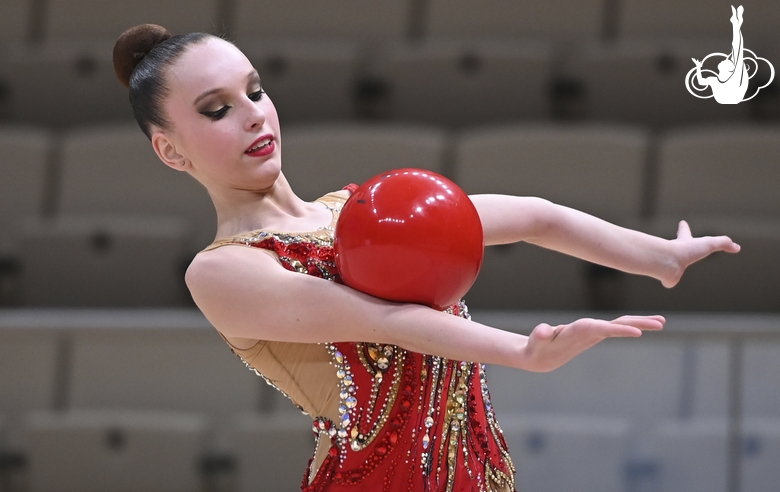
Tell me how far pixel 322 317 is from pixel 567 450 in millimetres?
1404

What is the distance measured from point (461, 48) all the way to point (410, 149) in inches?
22.6

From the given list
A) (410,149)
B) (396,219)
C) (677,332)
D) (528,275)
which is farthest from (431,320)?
(410,149)

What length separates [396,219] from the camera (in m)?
1.22

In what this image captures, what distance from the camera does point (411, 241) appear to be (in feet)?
3.96

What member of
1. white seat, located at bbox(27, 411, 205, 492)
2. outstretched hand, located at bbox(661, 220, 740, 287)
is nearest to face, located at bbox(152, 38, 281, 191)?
outstretched hand, located at bbox(661, 220, 740, 287)

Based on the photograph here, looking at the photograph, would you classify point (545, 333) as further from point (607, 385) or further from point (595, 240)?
point (607, 385)

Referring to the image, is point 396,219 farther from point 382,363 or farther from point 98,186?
point 98,186

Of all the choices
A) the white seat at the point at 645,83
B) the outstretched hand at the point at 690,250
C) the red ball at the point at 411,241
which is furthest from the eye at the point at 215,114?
the white seat at the point at 645,83

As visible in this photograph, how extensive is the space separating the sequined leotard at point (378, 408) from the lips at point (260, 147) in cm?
12

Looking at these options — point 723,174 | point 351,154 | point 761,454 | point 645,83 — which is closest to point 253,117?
point 761,454

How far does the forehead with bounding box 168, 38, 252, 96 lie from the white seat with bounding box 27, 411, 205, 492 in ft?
4.84

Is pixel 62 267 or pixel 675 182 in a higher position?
pixel 675 182

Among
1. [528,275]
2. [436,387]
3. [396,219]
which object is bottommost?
[436,387]

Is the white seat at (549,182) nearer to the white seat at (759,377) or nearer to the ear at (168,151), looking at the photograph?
the white seat at (759,377)
